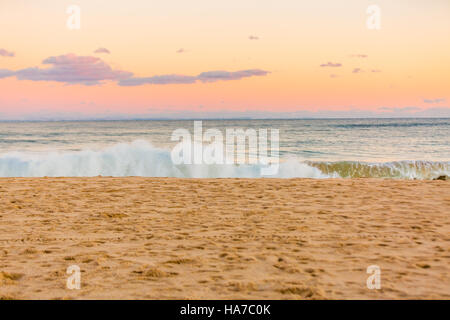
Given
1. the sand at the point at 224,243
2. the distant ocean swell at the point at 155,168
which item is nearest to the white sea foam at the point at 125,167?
the distant ocean swell at the point at 155,168

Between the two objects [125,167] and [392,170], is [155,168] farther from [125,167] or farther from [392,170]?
[392,170]

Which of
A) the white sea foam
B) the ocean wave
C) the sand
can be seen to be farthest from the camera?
the ocean wave

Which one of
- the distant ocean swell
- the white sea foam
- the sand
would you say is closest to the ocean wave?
the distant ocean swell

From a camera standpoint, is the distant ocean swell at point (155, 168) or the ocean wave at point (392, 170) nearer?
the distant ocean swell at point (155, 168)

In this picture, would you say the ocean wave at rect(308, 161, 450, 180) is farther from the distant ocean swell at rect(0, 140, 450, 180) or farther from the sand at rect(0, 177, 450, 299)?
the sand at rect(0, 177, 450, 299)

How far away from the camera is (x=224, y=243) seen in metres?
5.18

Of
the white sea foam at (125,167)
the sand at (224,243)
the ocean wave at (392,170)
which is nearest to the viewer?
the sand at (224,243)

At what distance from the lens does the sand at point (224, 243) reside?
381 cm

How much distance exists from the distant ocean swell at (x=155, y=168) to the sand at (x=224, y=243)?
23.8 ft

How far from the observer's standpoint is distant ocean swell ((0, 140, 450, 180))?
16.5 metres

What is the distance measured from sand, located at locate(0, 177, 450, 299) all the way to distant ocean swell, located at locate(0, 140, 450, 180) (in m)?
7.25

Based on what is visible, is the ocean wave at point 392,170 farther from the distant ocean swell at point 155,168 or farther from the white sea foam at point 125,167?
the white sea foam at point 125,167
